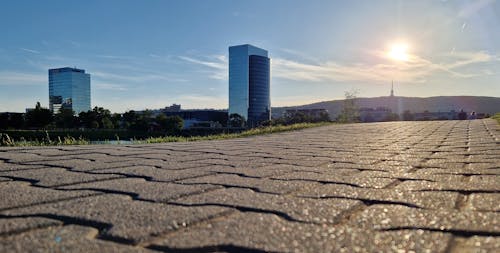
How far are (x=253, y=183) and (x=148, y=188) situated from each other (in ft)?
2.03

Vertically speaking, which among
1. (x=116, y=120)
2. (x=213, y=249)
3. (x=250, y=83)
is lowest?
(x=213, y=249)

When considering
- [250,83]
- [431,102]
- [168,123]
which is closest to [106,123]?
[168,123]

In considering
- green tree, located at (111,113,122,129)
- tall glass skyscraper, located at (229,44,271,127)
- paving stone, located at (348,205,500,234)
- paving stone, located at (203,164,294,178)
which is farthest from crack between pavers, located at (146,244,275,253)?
tall glass skyscraper, located at (229,44,271,127)

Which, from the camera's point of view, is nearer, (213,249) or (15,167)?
(213,249)

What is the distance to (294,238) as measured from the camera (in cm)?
132

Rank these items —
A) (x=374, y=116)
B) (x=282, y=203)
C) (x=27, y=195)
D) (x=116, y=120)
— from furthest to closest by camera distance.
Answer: (x=116, y=120) < (x=374, y=116) < (x=27, y=195) < (x=282, y=203)

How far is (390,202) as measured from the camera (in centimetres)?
188

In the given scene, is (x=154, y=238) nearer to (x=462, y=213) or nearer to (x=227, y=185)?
(x=227, y=185)

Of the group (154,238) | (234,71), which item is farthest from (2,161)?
(234,71)

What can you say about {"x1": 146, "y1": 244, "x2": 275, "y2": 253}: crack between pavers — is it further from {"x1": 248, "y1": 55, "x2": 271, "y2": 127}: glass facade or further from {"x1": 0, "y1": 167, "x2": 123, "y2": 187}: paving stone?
{"x1": 248, "y1": 55, "x2": 271, "y2": 127}: glass facade

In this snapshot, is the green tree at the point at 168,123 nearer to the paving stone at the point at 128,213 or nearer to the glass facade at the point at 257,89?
the paving stone at the point at 128,213

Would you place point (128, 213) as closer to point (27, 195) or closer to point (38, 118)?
point (27, 195)

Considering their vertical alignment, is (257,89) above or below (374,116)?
above

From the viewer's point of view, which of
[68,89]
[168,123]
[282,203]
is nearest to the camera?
[282,203]
